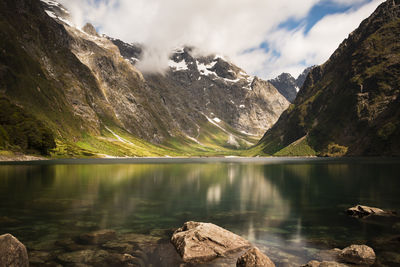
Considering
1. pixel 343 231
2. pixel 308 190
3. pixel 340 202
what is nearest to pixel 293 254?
pixel 343 231

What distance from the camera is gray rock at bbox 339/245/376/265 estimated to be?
68.7 feet

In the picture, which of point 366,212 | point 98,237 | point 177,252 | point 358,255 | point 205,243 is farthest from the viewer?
point 366,212

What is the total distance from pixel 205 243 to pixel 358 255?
38.4 ft

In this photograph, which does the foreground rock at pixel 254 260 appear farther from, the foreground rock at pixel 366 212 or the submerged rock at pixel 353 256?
the foreground rock at pixel 366 212

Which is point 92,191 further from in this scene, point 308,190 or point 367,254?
point 367,254

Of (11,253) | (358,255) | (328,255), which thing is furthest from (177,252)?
(358,255)

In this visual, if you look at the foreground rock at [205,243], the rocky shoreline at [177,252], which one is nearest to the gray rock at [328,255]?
the rocky shoreline at [177,252]

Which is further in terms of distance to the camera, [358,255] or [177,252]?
[177,252]

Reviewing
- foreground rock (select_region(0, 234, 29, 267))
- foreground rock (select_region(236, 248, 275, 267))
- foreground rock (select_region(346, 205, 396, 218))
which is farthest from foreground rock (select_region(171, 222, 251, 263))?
foreground rock (select_region(346, 205, 396, 218))

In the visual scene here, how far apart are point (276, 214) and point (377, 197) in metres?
25.0

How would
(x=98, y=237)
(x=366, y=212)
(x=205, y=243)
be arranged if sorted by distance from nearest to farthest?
1. (x=205, y=243)
2. (x=98, y=237)
3. (x=366, y=212)

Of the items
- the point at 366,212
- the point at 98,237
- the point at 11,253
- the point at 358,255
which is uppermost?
the point at 366,212

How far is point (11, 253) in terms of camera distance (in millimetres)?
17703

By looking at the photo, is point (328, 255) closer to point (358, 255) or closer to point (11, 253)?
point (358, 255)
